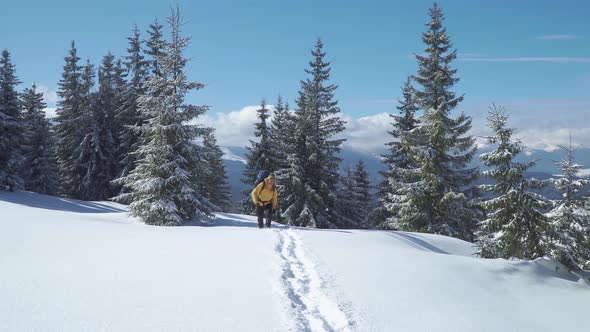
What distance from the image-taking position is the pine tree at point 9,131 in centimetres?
2245

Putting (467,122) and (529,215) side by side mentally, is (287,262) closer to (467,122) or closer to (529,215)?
(529,215)

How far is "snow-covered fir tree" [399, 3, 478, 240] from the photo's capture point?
64.7ft

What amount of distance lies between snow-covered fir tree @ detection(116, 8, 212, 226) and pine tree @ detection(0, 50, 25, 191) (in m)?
11.6

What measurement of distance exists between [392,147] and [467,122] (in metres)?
6.27

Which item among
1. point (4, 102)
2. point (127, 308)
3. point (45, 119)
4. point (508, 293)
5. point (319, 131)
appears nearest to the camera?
point (127, 308)

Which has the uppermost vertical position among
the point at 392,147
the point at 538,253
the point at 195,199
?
the point at 392,147

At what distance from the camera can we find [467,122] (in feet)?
66.7

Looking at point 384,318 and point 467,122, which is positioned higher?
point 467,122

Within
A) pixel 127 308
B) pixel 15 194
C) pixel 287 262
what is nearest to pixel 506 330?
pixel 287 262

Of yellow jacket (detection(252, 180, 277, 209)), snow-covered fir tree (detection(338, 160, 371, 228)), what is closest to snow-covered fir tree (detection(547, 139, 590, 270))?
yellow jacket (detection(252, 180, 277, 209))

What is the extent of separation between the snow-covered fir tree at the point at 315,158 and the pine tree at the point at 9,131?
17.7 meters

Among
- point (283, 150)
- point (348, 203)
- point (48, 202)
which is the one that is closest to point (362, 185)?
point (348, 203)

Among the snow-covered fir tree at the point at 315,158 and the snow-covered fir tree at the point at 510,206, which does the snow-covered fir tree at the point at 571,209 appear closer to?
the snow-covered fir tree at the point at 510,206

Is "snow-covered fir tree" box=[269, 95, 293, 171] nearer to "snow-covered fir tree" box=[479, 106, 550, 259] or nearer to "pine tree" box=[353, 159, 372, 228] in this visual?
"pine tree" box=[353, 159, 372, 228]
